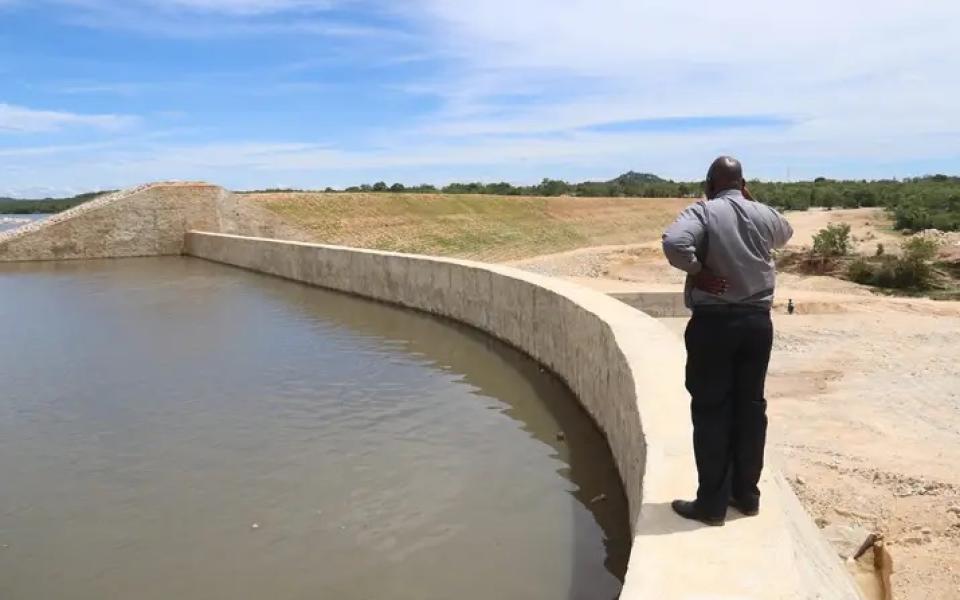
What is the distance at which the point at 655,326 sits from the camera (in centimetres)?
721

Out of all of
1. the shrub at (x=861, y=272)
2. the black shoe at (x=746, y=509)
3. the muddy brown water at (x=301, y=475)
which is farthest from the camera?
the shrub at (x=861, y=272)

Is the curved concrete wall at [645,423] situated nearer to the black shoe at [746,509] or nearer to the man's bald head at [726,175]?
the black shoe at [746,509]

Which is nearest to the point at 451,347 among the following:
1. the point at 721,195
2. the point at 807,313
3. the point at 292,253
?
the point at 807,313

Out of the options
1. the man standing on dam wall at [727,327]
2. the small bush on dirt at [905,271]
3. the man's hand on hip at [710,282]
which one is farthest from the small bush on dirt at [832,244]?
the man's hand on hip at [710,282]

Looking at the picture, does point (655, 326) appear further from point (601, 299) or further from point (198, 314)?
point (198, 314)

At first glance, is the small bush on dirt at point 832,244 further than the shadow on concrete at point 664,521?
Yes

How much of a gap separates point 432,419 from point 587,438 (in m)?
1.51

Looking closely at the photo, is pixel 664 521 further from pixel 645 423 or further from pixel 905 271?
pixel 905 271

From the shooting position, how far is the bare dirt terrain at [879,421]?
512 centimetres

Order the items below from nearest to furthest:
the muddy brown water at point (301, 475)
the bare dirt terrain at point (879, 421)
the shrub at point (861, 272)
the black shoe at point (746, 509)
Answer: the black shoe at point (746, 509) → the muddy brown water at point (301, 475) → the bare dirt terrain at point (879, 421) → the shrub at point (861, 272)

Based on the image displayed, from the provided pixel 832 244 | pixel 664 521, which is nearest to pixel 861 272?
pixel 832 244

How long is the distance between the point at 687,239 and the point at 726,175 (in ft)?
1.40

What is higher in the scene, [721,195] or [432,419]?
[721,195]

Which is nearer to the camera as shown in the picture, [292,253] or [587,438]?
[587,438]
